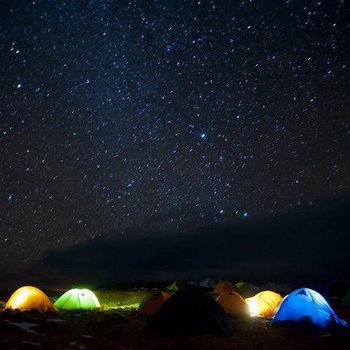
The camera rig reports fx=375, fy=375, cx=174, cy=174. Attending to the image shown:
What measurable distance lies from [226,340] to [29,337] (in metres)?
4.82

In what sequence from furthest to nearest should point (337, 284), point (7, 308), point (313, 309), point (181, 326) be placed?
1. point (337, 284)
2. point (7, 308)
3. point (313, 309)
4. point (181, 326)

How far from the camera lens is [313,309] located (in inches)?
458

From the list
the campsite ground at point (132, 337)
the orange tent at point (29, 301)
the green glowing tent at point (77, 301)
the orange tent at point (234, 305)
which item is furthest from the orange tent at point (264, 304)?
the orange tent at point (29, 301)

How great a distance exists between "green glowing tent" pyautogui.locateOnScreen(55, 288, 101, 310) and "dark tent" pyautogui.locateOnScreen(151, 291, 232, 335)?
23.4 feet

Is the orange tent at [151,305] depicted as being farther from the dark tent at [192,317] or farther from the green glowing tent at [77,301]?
the dark tent at [192,317]

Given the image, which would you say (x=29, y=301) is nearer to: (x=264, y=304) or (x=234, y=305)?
(x=234, y=305)

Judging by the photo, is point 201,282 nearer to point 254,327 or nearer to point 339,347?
point 254,327

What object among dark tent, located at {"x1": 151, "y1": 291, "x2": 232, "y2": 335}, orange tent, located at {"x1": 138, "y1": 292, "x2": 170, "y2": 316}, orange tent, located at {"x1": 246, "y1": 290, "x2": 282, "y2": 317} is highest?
dark tent, located at {"x1": 151, "y1": 291, "x2": 232, "y2": 335}

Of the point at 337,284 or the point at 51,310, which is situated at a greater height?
the point at 51,310

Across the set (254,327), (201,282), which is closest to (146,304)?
(254,327)

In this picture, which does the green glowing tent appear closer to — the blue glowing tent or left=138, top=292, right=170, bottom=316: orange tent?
left=138, top=292, right=170, bottom=316: orange tent

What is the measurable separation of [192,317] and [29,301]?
796cm

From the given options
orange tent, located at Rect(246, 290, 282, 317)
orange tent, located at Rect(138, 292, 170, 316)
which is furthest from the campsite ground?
orange tent, located at Rect(246, 290, 282, 317)

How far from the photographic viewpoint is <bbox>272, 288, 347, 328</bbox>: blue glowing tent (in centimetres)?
1147
